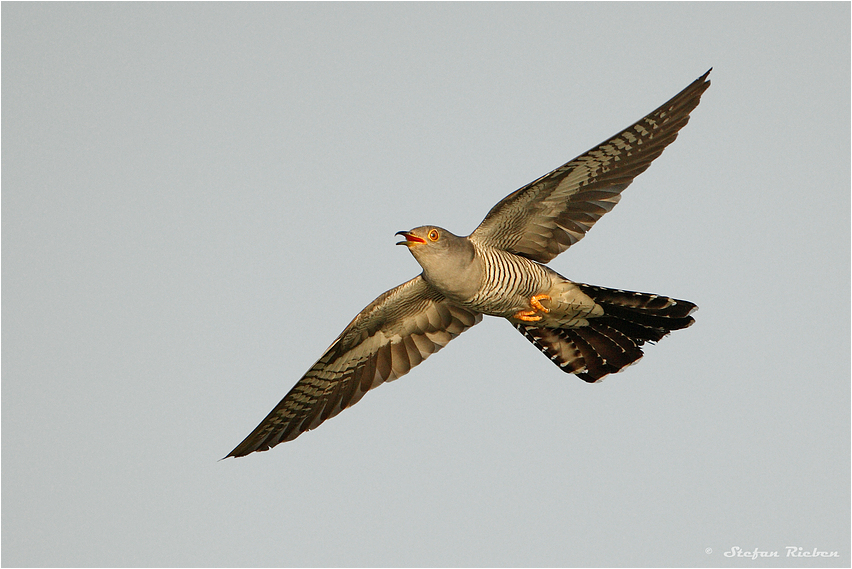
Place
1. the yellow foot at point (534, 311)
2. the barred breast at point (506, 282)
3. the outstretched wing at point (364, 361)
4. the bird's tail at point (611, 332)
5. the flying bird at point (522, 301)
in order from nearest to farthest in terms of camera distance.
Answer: the flying bird at point (522, 301)
the barred breast at point (506, 282)
the bird's tail at point (611, 332)
the yellow foot at point (534, 311)
the outstretched wing at point (364, 361)

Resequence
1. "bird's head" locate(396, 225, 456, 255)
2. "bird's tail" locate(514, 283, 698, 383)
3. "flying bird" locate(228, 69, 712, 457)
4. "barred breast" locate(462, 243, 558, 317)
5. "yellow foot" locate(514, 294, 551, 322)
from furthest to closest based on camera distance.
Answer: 1. "yellow foot" locate(514, 294, 551, 322)
2. "bird's tail" locate(514, 283, 698, 383)
3. "barred breast" locate(462, 243, 558, 317)
4. "flying bird" locate(228, 69, 712, 457)
5. "bird's head" locate(396, 225, 456, 255)

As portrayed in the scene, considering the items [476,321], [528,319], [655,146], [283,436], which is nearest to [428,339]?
[476,321]

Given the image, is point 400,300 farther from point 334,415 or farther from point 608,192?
point 608,192

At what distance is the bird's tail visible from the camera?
7797mm

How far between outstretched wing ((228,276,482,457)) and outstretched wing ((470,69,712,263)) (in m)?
1.07

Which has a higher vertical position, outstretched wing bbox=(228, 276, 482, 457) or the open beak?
the open beak

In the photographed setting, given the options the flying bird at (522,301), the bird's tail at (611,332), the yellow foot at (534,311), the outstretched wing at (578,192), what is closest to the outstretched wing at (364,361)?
the flying bird at (522,301)

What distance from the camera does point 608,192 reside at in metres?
7.73

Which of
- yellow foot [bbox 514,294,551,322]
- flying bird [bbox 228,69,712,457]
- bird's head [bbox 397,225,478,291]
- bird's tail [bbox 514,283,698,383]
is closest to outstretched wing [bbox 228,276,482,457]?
flying bird [bbox 228,69,712,457]

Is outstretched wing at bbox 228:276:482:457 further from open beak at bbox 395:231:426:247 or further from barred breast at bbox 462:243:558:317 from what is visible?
open beak at bbox 395:231:426:247

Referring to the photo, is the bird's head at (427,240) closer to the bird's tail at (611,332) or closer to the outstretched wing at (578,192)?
the outstretched wing at (578,192)

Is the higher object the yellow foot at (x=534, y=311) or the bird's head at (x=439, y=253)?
the bird's head at (x=439, y=253)

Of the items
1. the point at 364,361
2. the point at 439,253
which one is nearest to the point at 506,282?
the point at 439,253

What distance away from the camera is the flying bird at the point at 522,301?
7.38 m
